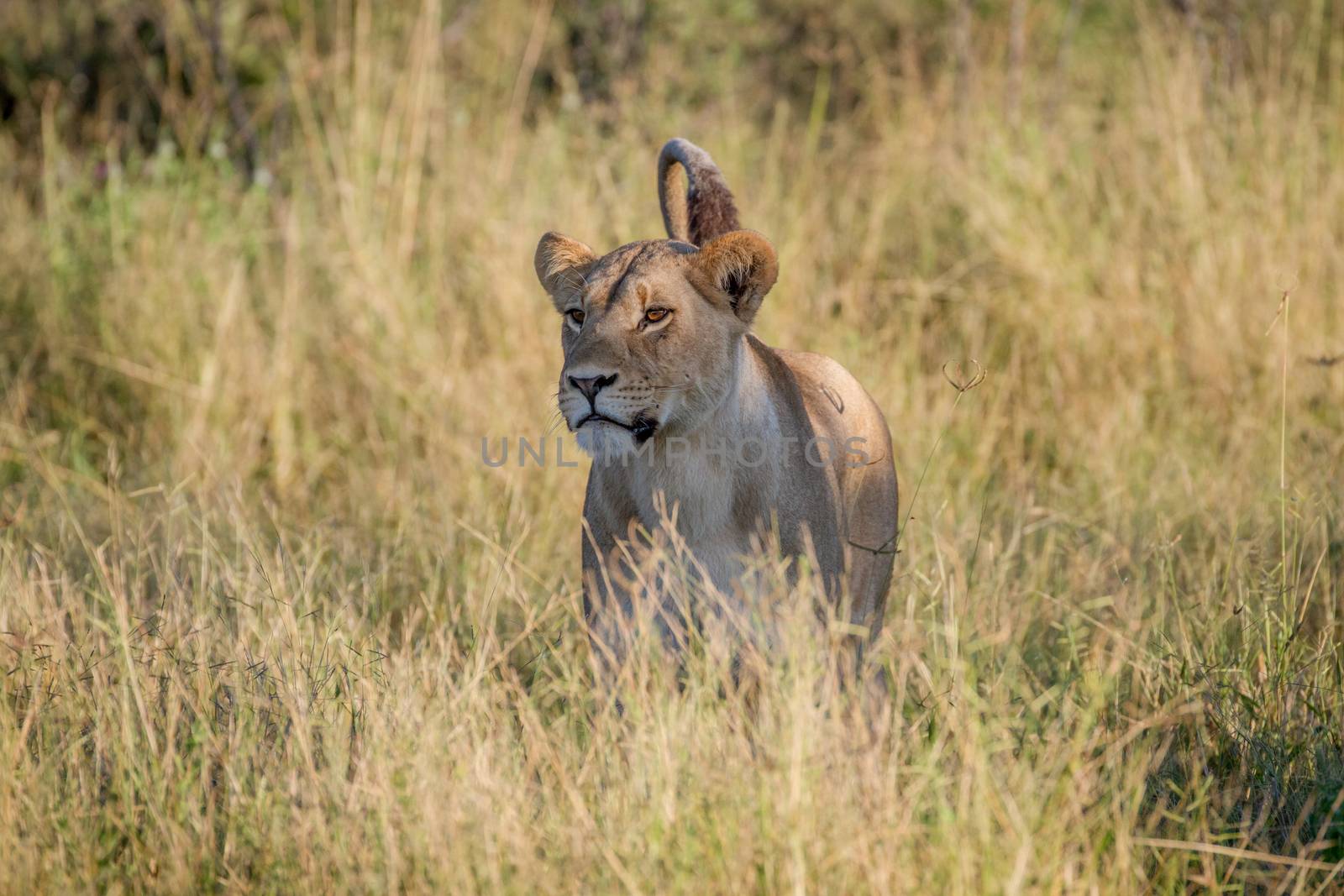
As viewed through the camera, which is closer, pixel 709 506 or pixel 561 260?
pixel 709 506

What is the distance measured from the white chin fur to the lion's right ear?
51cm

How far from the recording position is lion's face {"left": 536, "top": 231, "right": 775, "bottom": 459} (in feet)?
11.0

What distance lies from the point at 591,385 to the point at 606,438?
131mm

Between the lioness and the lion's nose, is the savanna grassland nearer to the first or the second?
the lioness

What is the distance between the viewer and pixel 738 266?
3.60 metres

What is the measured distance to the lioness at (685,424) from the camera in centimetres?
339

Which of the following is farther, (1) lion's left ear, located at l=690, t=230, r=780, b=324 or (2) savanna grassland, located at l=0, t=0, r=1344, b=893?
(1) lion's left ear, located at l=690, t=230, r=780, b=324

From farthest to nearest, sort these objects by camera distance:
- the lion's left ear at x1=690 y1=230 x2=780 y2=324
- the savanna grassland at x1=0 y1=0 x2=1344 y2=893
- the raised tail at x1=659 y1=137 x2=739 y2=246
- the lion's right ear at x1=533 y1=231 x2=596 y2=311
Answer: the raised tail at x1=659 y1=137 x2=739 y2=246 < the lion's right ear at x1=533 y1=231 x2=596 y2=311 < the lion's left ear at x1=690 y1=230 x2=780 y2=324 < the savanna grassland at x1=0 y1=0 x2=1344 y2=893

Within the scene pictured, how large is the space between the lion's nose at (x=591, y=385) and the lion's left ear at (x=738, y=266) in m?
0.41

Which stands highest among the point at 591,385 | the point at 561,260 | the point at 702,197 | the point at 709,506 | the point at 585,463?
the point at 702,197

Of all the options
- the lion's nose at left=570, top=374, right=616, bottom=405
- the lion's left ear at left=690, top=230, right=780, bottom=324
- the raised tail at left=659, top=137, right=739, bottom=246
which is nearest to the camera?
the lion's nose at left=570, top=374, right=616, bottom=405

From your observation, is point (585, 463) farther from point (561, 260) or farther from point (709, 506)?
point (709, 506)

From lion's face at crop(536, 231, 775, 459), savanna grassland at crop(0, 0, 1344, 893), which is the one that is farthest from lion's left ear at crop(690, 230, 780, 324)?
savanna grassland at crop(0, 0, 1344, 893)

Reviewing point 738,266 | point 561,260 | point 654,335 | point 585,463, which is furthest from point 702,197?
point 585,463
